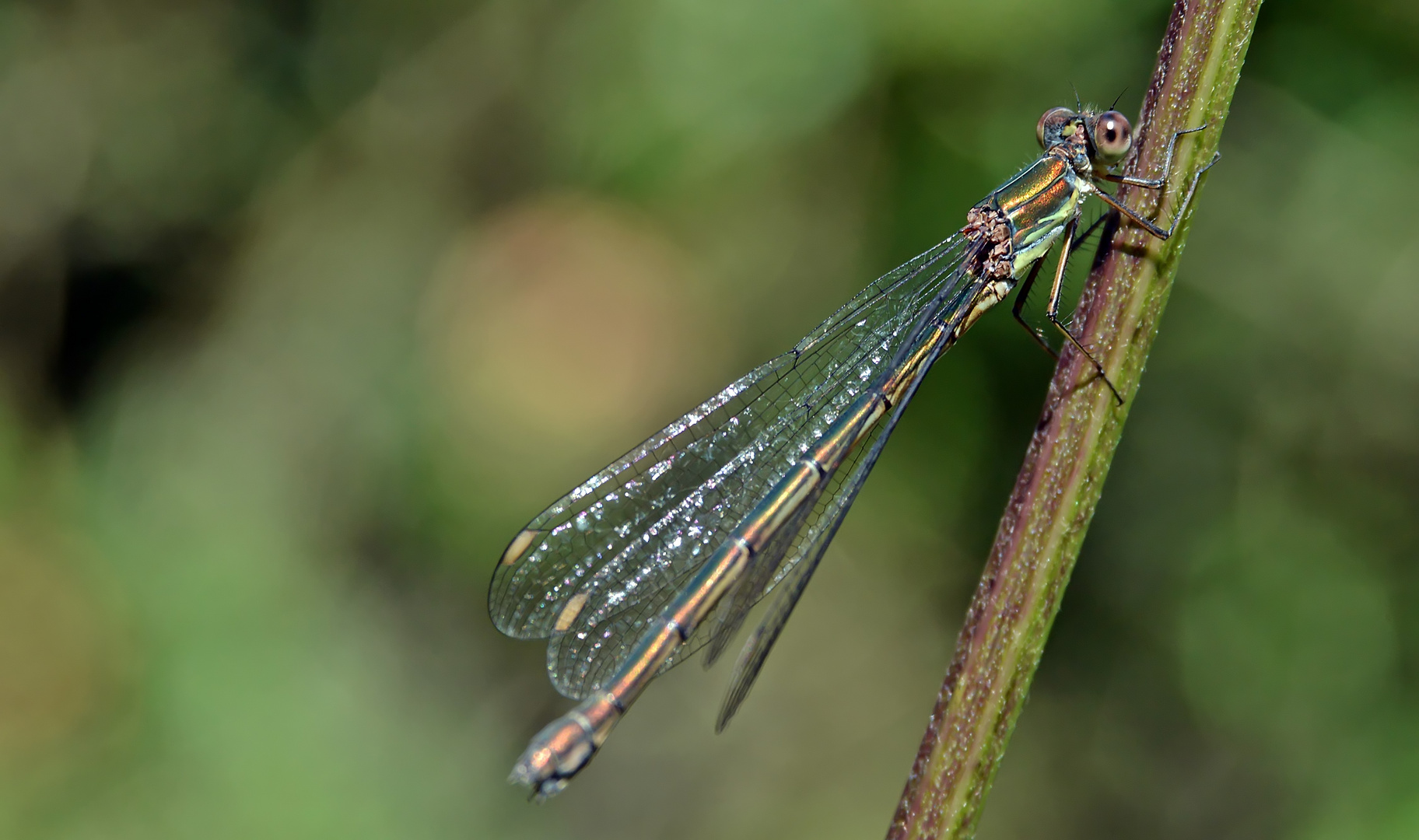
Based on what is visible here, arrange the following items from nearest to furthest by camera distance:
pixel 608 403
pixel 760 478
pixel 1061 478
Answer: pixel 1061 478 < pixel 760 478 < pixel 608 403

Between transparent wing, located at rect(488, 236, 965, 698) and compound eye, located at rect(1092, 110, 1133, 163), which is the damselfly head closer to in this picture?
compound eye, located at rect(1092, 110, 1133, 163)

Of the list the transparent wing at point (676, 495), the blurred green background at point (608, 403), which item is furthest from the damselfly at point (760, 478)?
the blurred green background at point (608, 403)

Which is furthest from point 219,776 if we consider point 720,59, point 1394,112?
point 1394,112

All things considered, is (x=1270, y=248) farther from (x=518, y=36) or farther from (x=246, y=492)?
(x=246, y=492)

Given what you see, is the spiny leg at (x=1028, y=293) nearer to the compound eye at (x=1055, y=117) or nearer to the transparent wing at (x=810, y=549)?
the transparent wing at (x=810, y=549)

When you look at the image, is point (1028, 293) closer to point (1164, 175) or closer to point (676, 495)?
point (676, 495)

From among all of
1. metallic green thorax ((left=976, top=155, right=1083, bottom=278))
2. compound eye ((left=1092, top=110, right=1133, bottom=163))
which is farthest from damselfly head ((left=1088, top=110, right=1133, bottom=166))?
metallic green thorax ((left=976, top=155, right=1083, bottom=278))

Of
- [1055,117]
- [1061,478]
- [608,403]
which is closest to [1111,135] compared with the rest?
[1055,117]
